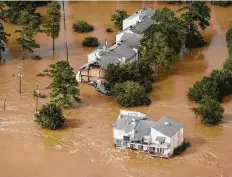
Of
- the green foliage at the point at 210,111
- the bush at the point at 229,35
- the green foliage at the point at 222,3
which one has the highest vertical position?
the green foliage at the point at 222,3

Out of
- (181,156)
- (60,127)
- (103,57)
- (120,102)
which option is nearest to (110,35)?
(103,57)

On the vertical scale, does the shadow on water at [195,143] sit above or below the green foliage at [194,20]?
below

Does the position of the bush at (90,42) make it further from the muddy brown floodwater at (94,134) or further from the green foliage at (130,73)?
the green foliage at (130,73)

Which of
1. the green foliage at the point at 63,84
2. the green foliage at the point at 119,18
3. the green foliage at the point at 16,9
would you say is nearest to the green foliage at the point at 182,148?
the green foliage at the point at 63,84

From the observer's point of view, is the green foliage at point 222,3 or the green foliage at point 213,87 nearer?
the green foliage at point 213,87

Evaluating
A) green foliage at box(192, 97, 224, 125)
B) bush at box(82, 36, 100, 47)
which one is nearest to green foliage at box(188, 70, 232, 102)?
green foliage at box(192, 97, 224, 125)

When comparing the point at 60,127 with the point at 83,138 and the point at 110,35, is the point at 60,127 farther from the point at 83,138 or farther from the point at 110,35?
the point at 110,35

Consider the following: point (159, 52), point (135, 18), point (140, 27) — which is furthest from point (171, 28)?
point (135, 18)

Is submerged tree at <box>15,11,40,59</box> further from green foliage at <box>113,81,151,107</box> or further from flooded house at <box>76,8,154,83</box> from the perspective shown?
green foliage at <box>113,81,151,107</box>
